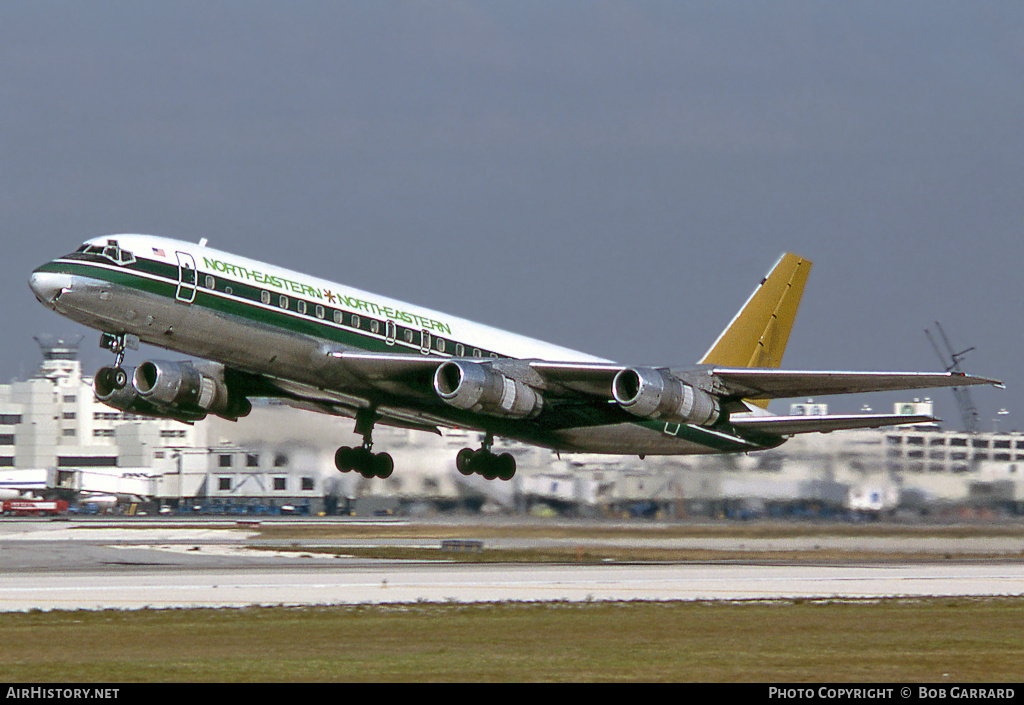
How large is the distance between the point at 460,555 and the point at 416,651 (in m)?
26.9

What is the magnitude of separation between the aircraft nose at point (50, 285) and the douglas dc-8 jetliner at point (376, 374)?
0.04 metres

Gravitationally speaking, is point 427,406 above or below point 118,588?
above

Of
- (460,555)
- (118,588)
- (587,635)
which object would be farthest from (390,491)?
(587,635)

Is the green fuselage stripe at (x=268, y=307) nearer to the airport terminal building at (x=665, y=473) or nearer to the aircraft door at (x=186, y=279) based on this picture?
the aircraft door at (x=186, y=279)

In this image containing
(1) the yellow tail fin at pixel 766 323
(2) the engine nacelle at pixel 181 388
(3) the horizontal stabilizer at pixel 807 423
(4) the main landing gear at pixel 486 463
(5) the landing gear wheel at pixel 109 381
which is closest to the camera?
(5) the landing gear wheel at pixel 109 381

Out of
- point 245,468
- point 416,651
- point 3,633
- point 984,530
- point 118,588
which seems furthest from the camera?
point 245,468

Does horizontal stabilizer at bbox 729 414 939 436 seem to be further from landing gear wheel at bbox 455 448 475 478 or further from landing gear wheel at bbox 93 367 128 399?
landing gear wheel at bbox 93 367 128 399

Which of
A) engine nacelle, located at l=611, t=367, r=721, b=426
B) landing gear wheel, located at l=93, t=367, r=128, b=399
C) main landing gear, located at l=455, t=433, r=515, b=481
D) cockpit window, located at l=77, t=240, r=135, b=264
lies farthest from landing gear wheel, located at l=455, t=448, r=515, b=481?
cockpit window, located at l=77, t=240, r=135, b=264

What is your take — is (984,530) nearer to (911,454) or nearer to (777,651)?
(911,454)

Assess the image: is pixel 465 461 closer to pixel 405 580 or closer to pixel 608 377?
pixel 608 377

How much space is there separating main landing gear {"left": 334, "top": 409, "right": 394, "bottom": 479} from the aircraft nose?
11.5m

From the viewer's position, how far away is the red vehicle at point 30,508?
95.1 metres

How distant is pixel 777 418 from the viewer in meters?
43.7

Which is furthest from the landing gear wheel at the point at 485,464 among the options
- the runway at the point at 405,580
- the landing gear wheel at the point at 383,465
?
the runway at the point at 405,580
